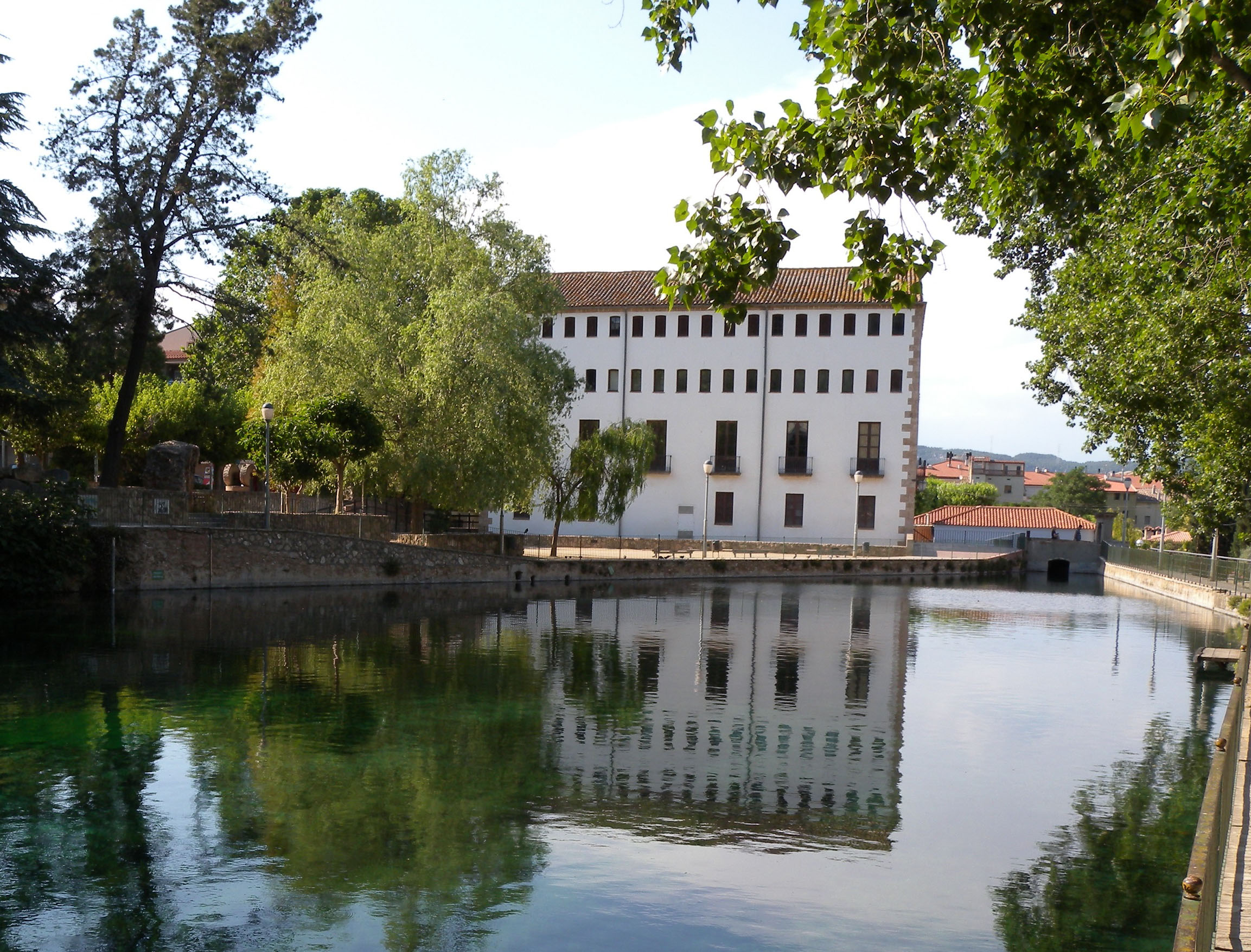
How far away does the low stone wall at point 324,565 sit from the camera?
23562 millimetres

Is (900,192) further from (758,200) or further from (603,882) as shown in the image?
(603,882)

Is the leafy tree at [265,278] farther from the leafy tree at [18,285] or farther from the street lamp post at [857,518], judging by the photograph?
the street lamp post at [857,518]

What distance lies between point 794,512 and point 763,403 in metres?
4.83

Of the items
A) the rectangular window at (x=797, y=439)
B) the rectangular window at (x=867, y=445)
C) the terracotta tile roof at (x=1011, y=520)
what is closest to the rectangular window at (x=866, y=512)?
the rectangular window at (x=867, y=445)

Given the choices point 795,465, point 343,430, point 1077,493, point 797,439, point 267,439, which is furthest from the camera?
point 1077,493

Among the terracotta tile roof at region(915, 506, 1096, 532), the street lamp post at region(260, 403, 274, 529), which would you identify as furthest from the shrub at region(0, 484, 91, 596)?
the terracotta tile roof at region(915, 506, 1096, 532)

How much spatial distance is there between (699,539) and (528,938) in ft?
141

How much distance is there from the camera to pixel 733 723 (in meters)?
12.9

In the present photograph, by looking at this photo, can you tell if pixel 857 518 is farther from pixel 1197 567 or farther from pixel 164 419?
pixel 164 419

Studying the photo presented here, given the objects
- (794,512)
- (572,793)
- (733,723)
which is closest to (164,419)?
(794,512)

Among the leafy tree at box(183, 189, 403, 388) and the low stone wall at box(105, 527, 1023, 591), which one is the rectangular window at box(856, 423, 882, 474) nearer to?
the low stone wall at box(105, 527, 1023, 591)

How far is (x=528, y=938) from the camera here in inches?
258

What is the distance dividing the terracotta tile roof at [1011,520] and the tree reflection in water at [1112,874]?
5912 cm

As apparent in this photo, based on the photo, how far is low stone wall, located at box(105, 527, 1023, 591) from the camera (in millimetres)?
23562
